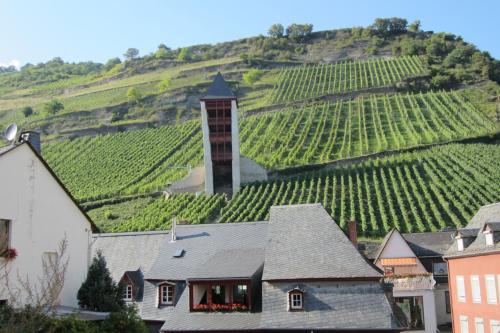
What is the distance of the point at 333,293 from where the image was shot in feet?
78.2

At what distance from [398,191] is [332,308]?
113 feet

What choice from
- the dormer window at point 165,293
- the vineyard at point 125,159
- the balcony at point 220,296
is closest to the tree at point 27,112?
the vineyard at point 125,159

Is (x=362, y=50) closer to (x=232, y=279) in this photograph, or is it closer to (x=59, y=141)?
(x=59, y=141)

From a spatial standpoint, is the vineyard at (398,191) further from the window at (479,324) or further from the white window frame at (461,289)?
the window at (479,324)

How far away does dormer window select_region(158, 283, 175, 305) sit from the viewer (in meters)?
28.0

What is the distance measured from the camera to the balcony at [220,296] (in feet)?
81.8

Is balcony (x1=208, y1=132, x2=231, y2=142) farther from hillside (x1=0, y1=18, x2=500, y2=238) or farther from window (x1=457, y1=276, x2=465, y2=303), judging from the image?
window (x1=457, y1=276, x2=465, y2=303)

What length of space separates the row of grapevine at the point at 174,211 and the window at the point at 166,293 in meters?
22.5

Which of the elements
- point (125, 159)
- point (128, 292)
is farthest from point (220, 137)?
point (128, 292)

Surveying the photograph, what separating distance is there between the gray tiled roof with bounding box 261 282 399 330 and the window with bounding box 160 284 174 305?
18.6 feet

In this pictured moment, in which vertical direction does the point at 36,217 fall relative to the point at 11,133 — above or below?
below

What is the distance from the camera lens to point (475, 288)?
28.8 metres

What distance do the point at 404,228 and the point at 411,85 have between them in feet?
200

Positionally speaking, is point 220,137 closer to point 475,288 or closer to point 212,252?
point 212,252
